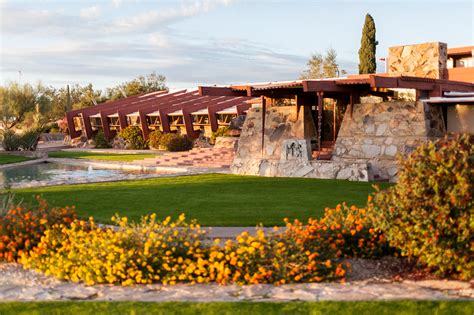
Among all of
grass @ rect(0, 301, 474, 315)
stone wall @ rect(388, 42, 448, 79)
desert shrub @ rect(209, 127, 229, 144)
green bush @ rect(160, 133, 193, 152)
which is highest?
stone wall @ rect(388, 42, 448, 79)

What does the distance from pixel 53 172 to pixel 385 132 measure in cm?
1264

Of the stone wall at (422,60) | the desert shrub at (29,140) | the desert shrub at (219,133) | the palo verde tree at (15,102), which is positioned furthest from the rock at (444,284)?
the palo verde tree at (15,102)

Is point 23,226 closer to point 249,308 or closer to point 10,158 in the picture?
point 249,308

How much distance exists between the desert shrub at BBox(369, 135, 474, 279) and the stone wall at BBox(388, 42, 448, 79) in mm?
15833

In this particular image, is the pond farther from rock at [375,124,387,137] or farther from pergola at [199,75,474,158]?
rock at [375,124,387,137]

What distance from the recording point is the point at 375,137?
18250mm

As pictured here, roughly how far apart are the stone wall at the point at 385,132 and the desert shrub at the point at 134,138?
20.5m

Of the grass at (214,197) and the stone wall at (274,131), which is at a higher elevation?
the stone wall at (274,131)

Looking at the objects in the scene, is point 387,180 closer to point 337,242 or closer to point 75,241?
point 337,242

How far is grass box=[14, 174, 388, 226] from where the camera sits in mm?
10875

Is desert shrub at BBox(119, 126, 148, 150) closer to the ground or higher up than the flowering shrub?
higher up

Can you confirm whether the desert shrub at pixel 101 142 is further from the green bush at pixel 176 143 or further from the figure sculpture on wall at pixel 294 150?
the figure sculpture on wall at pixel 294 150

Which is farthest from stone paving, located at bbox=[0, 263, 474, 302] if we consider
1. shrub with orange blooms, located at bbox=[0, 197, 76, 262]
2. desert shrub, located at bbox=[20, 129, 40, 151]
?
desert shrub, located at bbox=[20, 129, 40, 151]

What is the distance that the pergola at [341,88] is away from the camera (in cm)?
1692
